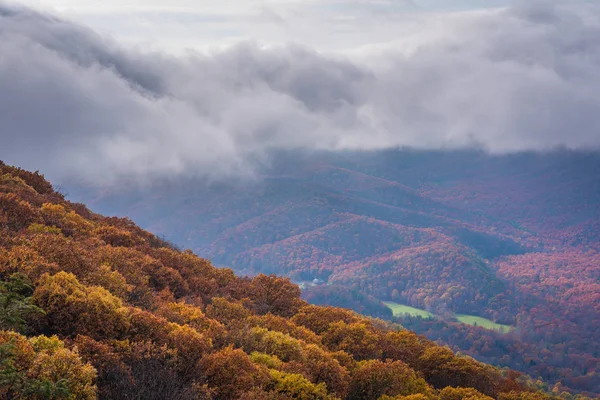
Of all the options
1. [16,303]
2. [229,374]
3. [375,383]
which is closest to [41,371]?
[16,303]

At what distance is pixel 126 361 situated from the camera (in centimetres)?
1931

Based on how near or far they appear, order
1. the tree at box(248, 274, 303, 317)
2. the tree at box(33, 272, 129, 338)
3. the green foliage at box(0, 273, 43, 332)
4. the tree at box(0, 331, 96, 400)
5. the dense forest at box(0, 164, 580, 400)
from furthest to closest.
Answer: the tree at box(248, 274, 303, 317) < the tree at box(33, 272, 129, 338) < the green foliage at box(0, 273, 43, 332) < the dense forest at box(0, 164, 580, 400) < the tree at box(0, 331, 96, 400)

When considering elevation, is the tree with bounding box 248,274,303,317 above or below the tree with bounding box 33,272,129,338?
above

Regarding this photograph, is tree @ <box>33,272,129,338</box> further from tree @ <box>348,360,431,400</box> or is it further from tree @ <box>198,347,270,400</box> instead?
tree @ <box>348,360,431,400</box>

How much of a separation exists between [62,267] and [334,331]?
782 inches

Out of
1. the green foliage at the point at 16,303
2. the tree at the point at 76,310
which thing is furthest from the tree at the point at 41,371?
the tree at the point at 76,310

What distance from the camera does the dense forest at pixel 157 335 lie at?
56.1 feet

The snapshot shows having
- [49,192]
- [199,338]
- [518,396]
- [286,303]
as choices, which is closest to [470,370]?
[518,396]

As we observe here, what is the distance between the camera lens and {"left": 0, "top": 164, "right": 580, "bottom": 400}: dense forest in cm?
1709

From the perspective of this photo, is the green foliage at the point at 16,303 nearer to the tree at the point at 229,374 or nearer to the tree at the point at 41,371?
the tree at the point at 41,371

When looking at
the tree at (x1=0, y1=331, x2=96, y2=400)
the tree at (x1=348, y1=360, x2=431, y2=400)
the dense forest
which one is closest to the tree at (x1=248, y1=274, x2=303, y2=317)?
the dense forest

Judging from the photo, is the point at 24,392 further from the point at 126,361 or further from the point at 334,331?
the point at 334,331

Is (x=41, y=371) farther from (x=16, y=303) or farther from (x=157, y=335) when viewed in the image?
(x=157, y=335)

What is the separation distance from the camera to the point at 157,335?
22094 millimetres
